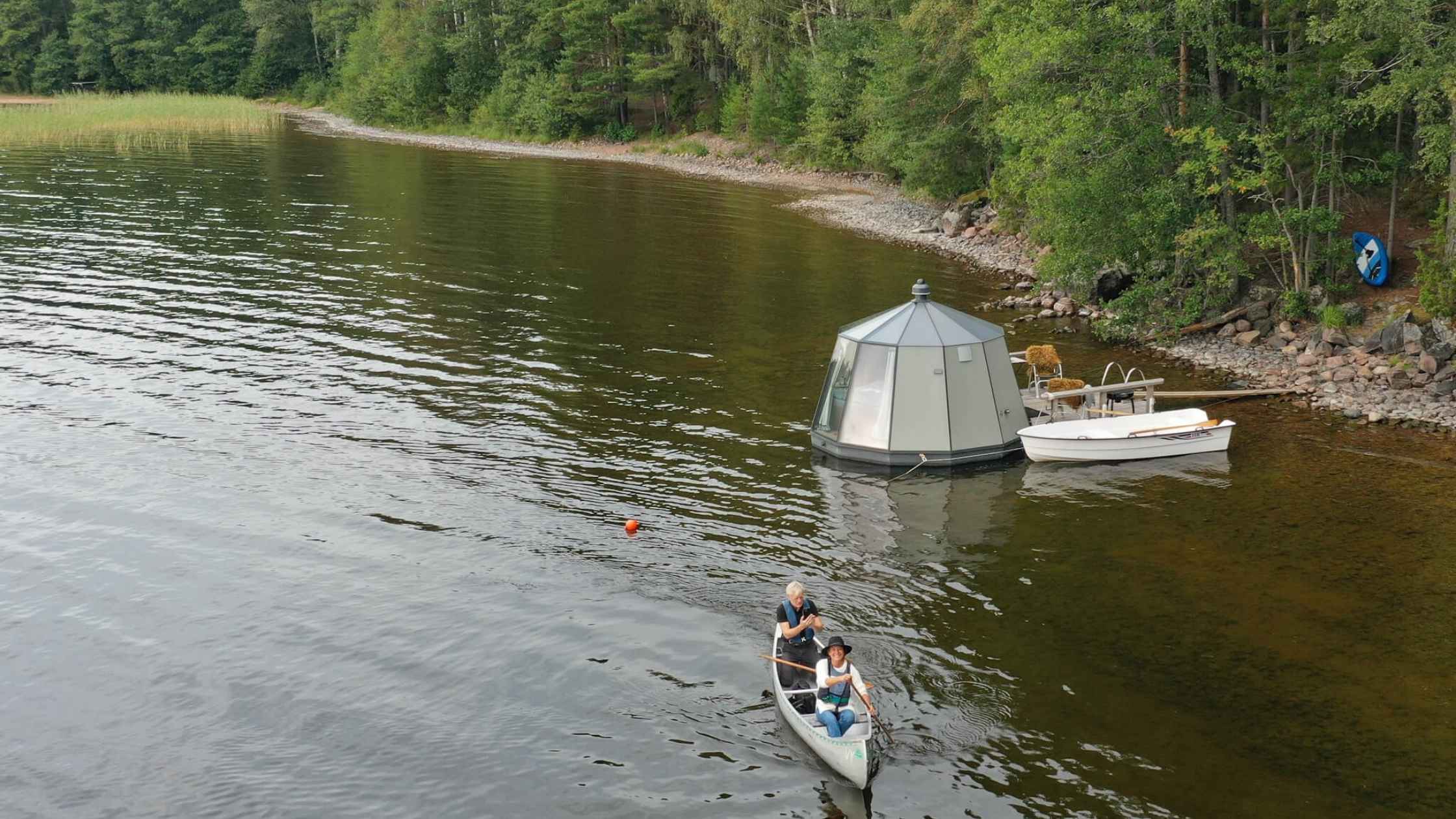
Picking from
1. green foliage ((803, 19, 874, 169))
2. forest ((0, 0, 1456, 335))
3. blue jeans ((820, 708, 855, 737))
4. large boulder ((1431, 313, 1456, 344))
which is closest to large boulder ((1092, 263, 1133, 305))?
forest ((0, 0, 1456, 335))

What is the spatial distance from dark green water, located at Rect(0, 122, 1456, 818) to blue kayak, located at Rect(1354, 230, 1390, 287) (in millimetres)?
7232

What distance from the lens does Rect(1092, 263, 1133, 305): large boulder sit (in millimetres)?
39469

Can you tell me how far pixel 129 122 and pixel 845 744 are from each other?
106 metres

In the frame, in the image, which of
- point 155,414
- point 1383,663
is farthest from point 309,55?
point 1383,663

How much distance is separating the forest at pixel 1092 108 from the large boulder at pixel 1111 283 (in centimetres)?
65

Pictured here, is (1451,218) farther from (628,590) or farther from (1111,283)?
(628,590)

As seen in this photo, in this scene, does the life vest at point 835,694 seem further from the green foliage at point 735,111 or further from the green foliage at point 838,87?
the green foliage at point 735,111

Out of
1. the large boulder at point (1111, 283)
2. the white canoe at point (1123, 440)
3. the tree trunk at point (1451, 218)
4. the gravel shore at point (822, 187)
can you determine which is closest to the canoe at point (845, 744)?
the white canoe at point (1123, 440)

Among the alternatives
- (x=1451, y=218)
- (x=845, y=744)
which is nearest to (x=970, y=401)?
(x=845, y=744)

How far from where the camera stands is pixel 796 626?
16562 millimetres

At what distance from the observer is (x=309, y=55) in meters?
153

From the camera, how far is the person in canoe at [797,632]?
635 inches

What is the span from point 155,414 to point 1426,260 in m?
32.9

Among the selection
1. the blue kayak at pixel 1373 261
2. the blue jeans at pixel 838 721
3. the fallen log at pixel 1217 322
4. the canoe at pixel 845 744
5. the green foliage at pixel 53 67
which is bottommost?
the canoe at pixel 845 744
